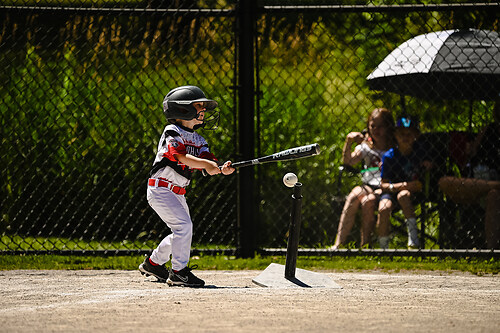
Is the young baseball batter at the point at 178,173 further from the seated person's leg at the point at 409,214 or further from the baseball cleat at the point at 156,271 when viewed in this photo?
the seated person's leg at the point at 409,214

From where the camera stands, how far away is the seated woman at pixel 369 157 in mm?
6484

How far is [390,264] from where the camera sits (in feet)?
19.2

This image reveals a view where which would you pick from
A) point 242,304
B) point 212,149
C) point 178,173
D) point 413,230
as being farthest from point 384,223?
point 242,304

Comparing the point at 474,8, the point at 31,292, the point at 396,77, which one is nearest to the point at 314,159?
the point at 396,77

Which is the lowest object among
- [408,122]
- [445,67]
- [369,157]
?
[369,157]

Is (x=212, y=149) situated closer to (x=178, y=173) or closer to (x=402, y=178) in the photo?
(x=402, y=178)

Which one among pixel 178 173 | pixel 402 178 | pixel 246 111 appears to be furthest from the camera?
pixel 402 178

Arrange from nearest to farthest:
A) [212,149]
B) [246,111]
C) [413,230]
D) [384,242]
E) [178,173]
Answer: [178,173] < [246,111] < [384,242] < [413,230] < [212,149]

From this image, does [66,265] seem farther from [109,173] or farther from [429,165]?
[429,165]

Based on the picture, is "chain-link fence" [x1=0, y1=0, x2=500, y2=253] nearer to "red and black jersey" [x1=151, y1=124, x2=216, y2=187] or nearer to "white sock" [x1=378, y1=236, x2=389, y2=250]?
"white sock" [x1=378, y1=236, x2=389, y2=250]

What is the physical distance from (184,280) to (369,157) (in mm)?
2708

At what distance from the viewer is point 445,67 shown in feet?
22.5

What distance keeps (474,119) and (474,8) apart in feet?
6.95

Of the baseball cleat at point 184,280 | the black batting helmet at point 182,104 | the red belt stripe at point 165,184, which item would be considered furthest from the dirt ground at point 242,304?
the black batting helmet at point 182,104
